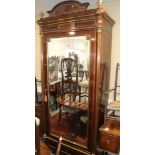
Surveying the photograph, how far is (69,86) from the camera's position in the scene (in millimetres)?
2051

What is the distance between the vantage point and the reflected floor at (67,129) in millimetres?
1990

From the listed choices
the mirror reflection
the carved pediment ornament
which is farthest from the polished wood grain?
the carved pediment ornament

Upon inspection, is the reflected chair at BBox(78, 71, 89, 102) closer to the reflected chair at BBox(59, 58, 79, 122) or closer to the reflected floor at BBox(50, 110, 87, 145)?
the reflected chair at BBox(59, 58, 79, 122)

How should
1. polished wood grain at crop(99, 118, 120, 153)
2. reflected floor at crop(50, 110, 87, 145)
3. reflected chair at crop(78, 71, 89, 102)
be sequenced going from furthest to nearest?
reflected floor at crop(50, 110, 87, 145) → reflected chair at crop(78, 71, 89, 102) → polished wood grain at crop(99, 118, 120, 153)

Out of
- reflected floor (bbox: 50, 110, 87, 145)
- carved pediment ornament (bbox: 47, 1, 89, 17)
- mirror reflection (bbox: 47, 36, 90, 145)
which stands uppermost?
carved pediment ornament (bbox: 47, 1, 89, 17)

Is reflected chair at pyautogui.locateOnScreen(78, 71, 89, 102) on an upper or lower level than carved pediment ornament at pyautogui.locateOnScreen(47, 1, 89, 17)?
lower

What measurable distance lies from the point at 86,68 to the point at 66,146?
1.04 meters

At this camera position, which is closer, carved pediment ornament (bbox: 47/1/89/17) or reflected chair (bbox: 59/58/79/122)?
carved pediment ornament (bbox: 47/1/89/17)

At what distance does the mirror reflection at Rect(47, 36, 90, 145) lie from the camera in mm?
1886
